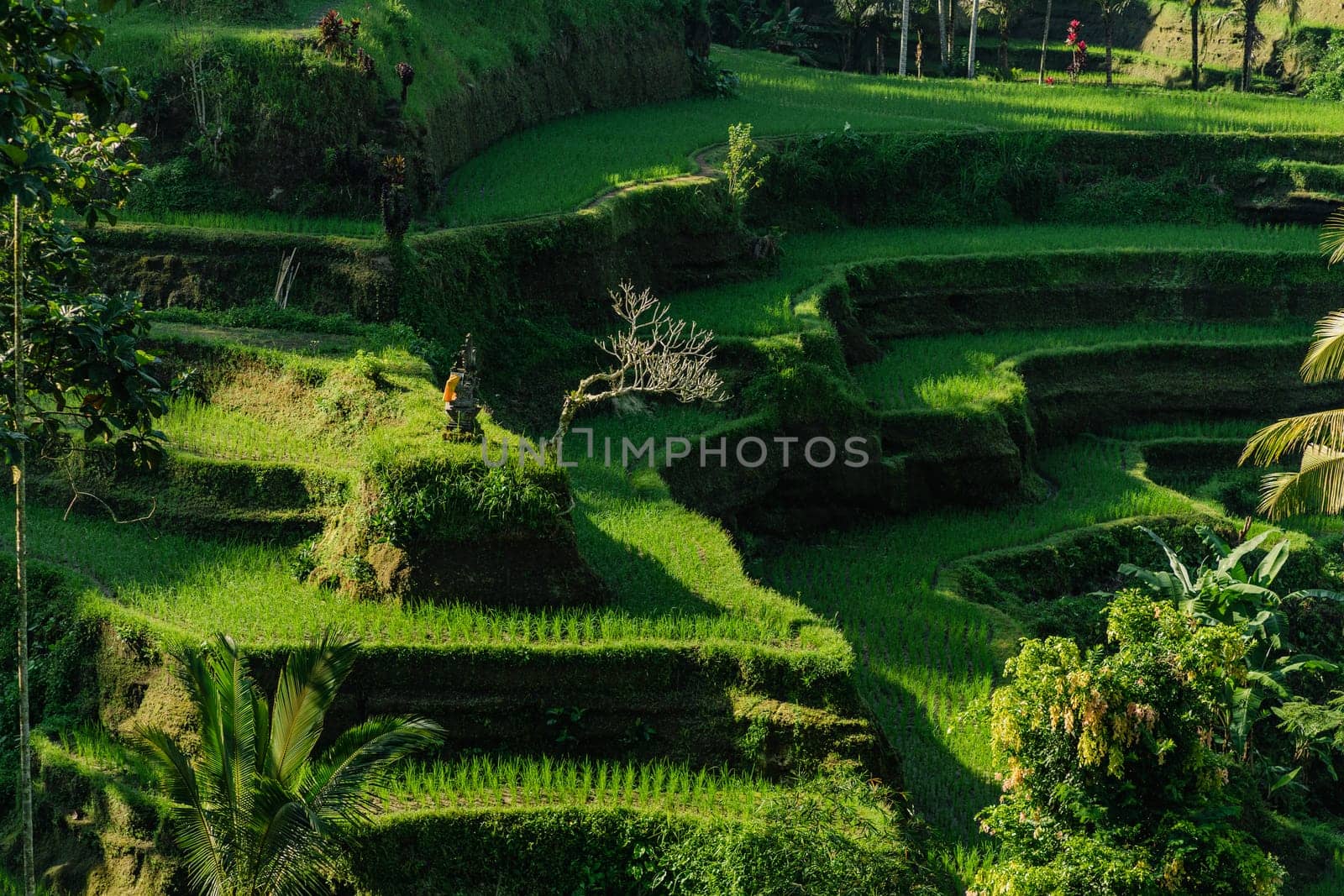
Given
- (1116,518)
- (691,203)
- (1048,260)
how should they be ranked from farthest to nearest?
(1048,260), (691,203), (1116,518)

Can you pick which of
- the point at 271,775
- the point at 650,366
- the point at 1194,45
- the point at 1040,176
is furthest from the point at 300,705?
the point at 1194,45

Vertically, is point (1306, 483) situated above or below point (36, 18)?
below

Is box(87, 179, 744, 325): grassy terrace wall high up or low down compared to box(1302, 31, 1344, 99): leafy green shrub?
down

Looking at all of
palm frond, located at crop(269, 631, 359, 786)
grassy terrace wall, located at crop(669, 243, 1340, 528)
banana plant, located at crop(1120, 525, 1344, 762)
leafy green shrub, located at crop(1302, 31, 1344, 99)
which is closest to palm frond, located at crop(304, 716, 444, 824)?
palm frond, located at crop(269, 631, 359, 786)

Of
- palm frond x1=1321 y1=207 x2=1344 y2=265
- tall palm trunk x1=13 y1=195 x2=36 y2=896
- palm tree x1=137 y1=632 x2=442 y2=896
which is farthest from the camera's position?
palm frond x1=1321 y1=207 x2=1344 y2=265

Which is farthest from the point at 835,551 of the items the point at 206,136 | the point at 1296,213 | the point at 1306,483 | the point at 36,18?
the point at 1296,213

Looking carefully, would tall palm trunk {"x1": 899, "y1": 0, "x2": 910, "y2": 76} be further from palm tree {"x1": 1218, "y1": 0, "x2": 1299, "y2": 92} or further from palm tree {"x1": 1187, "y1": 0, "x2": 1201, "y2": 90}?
palm tree {"x1": 1218, "y1": 0, "x2": 1299, "y2": 92}

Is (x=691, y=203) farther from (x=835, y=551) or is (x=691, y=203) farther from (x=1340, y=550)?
(x=1340, y=550)
